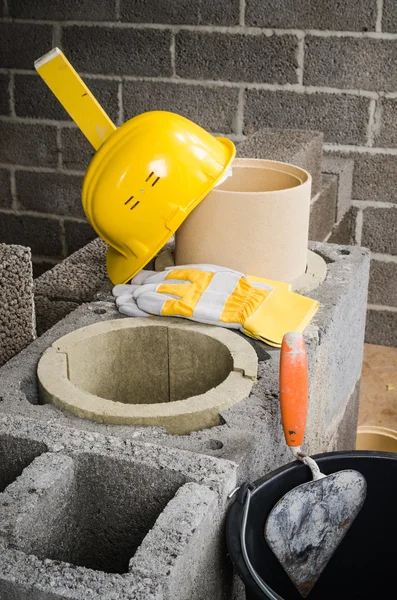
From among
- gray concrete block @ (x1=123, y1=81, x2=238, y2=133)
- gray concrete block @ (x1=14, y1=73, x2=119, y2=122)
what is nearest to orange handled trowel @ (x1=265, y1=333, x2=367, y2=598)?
gray concrete block @ (x1=123, y1=81, x2=238, y2=133)

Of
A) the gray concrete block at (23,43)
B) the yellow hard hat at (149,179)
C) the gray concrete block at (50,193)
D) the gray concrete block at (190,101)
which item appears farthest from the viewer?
the gray concrete block at (50,193)

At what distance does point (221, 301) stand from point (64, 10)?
116 inches

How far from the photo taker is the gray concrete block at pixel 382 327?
14.3 feet

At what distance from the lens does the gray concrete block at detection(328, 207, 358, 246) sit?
422cm

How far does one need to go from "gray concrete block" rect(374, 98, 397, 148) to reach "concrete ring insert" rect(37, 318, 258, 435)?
2.31 metres

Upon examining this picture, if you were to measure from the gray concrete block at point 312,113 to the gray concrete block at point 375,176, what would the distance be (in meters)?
0.10

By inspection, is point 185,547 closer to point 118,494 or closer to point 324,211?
point 118,494

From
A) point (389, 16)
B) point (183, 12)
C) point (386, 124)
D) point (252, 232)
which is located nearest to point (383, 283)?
point (386, 124)

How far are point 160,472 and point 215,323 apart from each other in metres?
0.75

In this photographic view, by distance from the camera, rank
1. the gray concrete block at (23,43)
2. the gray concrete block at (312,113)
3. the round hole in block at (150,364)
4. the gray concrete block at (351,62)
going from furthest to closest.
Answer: the gray concrete block at (23,43) < the gray concrete block at (312,113) < the gray concrete block at (351,62) < the round hole in block at (150,364)

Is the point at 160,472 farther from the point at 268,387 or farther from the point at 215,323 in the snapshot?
A: the point at 215,323

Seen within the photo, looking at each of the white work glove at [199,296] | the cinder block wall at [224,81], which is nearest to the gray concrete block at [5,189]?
the cinder block wall at [224,81]

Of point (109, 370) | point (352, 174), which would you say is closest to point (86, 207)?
point (109, 370)

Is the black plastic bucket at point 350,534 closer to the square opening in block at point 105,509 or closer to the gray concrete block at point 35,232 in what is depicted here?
the square opening in block at point 105,509
